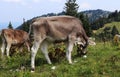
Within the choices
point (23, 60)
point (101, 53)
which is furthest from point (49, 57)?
point (101, 53)

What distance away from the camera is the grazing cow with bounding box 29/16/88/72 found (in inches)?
569

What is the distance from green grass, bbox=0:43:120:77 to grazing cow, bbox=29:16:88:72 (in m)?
0.51

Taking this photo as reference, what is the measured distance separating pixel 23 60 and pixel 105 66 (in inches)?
184

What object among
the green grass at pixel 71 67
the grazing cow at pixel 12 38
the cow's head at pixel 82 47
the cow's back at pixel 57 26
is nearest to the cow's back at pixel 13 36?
the grazing cow at pixel 12 38

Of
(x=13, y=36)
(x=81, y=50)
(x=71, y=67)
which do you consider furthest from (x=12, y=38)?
(x=71, y=67)

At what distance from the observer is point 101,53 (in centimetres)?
1700

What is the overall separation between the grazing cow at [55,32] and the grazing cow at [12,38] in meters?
5.85

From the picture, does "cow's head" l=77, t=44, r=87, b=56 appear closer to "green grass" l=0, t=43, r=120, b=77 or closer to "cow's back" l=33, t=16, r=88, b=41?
"green grass" l=0, t=43, r=120, b=77

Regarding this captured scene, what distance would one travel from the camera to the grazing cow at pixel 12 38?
21438mm

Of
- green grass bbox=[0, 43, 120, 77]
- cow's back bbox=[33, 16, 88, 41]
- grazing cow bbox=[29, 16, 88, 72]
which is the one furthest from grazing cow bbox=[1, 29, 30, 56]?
cow's back bbox=[33, 16, 88, 41]

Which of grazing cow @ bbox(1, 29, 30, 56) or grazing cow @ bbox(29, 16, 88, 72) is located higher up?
grazing cow @ bbox(29, 16, 88, 72)

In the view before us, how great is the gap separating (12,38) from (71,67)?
364 inches

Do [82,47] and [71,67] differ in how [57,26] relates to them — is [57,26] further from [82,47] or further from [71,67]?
[82,47]

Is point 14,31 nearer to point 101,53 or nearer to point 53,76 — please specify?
point 101,53
